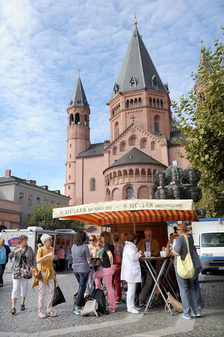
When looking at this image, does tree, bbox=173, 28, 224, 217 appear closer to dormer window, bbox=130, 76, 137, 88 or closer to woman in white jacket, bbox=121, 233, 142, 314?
woman in white jacket, bbox=121, 233, 142, 314

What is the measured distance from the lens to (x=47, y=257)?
6.34 m

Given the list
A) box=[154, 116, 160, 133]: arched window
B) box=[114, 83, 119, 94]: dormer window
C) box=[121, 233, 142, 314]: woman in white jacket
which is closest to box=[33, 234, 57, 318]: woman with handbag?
box=[121, 233, 142, 314]: woman in white jacket

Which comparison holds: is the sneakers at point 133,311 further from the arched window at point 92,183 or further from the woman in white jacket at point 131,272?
the arched window at point 92,183

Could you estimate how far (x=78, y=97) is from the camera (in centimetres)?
6241

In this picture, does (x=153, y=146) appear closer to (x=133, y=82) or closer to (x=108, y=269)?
(x=133, y=82)

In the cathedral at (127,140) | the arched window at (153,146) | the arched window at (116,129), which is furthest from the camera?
the arched window at (116,129)

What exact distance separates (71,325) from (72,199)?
50858 mm

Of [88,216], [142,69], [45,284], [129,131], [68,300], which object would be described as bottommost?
[68,300]

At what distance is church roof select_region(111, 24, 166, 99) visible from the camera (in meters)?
54.8

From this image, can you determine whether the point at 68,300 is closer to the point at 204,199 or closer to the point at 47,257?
the point at 47,257

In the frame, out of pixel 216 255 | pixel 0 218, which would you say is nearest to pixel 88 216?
pixel 216 255

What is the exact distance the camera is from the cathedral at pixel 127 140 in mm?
43562

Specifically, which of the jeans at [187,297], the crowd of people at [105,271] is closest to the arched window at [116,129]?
the crowd of people at [105,271]

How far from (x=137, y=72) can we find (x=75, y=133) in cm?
1770
